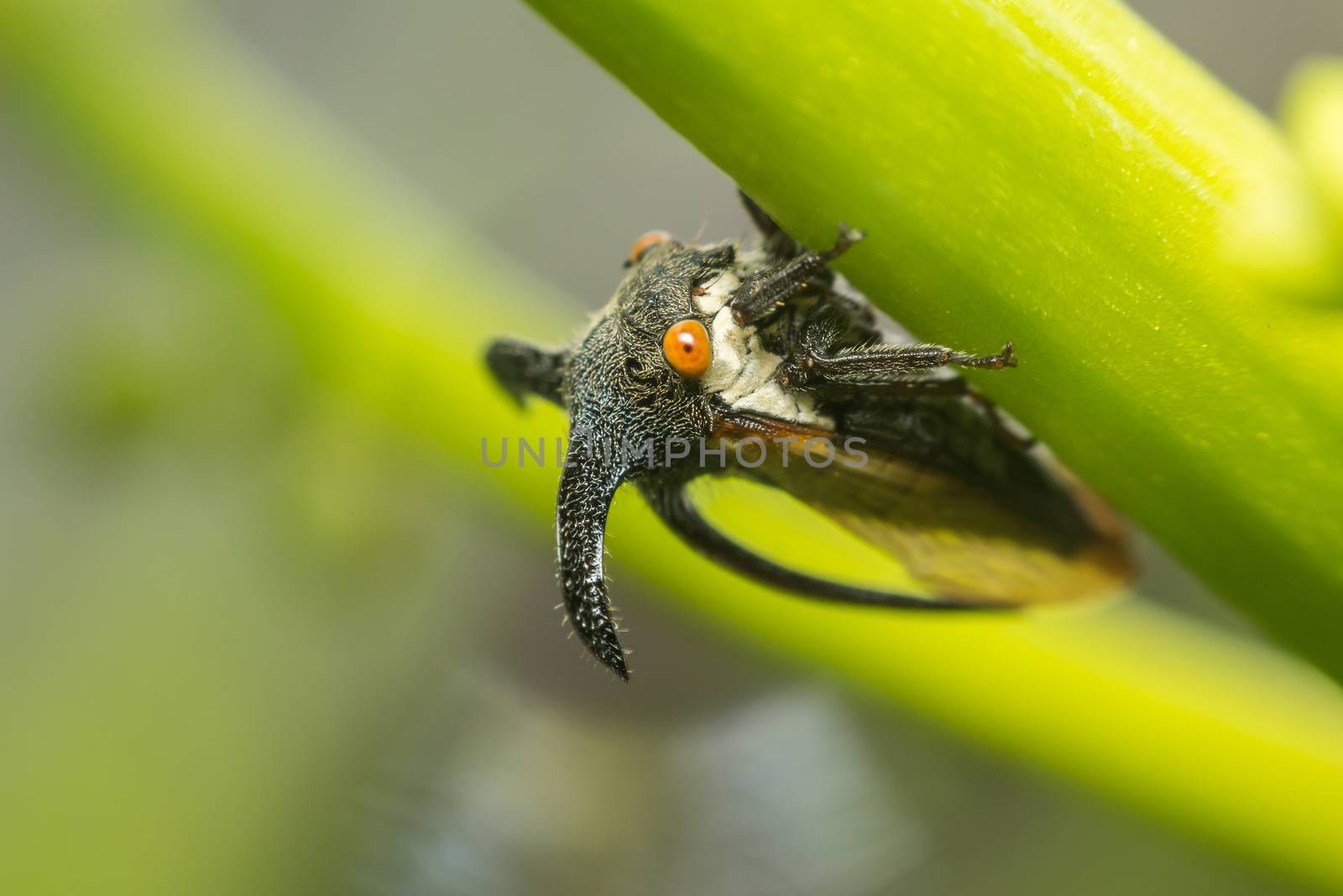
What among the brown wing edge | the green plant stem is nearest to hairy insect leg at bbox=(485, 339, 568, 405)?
the brown wing edge

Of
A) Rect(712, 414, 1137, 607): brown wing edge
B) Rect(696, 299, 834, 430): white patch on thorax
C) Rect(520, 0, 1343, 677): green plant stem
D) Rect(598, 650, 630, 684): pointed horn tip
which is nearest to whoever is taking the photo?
Rect(520, 0, 1343, 677): green plant stem

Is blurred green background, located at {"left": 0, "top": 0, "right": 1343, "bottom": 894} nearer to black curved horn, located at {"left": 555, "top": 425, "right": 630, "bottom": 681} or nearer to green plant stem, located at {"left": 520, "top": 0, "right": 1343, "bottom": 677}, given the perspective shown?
black curved horn, located at {"left": 555, "top": 425, "right": 630, "bottom": 681}

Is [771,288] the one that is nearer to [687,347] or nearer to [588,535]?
[687,347]

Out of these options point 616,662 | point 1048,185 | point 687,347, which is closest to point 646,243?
point 687,347

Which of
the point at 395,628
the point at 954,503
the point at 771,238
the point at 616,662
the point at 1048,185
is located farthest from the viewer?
the point at 395,628

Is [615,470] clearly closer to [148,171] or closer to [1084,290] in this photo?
[1084,290]

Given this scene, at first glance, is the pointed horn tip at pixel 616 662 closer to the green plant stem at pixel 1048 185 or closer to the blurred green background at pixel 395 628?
the green plant stem at pixel 1048 185
